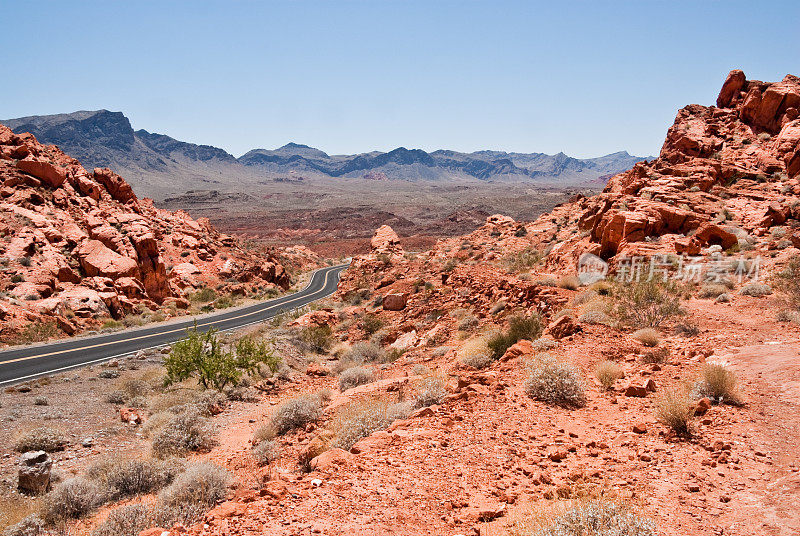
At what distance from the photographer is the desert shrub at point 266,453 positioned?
6.98 meters

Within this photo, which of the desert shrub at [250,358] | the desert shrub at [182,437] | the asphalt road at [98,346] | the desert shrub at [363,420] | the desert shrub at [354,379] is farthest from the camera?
the asphalt road at [98,346]

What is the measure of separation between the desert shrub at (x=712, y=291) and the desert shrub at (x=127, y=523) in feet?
46.6

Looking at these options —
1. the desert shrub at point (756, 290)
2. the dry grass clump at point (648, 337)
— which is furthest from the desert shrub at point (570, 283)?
the dry grass clump at point (648, 337)

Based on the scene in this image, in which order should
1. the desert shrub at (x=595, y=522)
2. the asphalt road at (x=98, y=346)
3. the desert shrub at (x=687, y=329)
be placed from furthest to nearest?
the asphalt road at (x=98, y=346), the desert shrub at (x=687, y=329), the desert shrub at (x=595, y=522)

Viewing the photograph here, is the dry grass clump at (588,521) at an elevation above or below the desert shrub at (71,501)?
above

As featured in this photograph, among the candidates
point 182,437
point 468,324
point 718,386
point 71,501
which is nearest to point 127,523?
point 71,501

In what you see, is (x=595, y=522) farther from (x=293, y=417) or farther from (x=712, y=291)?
(x=712, y=291)

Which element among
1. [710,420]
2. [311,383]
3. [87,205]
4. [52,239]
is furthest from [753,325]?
[87,205]

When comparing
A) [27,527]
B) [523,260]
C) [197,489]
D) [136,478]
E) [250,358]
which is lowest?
[250,358]

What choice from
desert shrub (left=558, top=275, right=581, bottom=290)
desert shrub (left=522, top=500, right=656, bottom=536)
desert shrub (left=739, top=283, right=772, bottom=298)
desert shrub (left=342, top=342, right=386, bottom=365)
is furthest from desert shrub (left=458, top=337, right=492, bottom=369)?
desert shrub (left=739, top=283, right=772, bottom=298)

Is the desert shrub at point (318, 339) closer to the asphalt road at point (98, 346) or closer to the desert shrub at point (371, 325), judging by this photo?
the desert shrub at point (371, 325)

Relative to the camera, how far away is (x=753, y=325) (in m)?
9.55

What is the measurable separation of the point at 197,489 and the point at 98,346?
1794 centimetres

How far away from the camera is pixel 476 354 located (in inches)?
412
